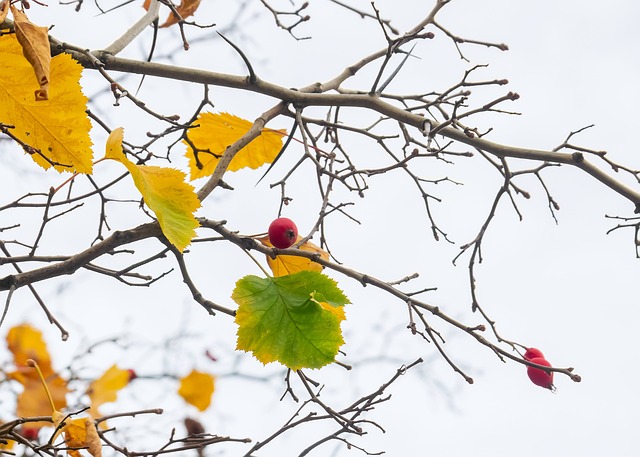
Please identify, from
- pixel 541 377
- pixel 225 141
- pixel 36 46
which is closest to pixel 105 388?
pixel 225 141

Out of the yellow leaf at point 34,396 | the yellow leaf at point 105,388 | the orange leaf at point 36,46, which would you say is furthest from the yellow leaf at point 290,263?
the yellow leaf at point 105,388

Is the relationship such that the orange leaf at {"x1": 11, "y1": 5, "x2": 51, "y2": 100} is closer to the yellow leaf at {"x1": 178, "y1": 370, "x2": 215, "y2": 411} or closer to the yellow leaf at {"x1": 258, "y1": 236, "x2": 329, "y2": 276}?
the yellow leaf at {"x1": 258, "y1": 236, "x2": 329, "y2": 276}

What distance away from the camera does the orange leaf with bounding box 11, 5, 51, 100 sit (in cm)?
87

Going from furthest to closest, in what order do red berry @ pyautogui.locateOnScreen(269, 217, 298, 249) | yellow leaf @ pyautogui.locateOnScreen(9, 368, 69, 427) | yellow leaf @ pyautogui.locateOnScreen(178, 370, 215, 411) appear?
yellow leaf @ pyautogui.locateOnScreen(178, 370, 215, 411) < yellow leaf @ pyautogui.locateOnScreen(9, 368, 69, 427) < red berry @ pyautogui.locateOnScreen(269, 217, 298, 249)

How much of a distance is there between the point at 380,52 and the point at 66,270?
103cm

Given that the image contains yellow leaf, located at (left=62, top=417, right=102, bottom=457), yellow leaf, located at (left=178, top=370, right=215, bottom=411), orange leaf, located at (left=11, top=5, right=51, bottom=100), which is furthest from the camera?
yellow leaf, located at (left=178, top=370, right=215, bottom=411)

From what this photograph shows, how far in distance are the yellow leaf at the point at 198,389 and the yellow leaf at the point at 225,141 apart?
1842 millimetres

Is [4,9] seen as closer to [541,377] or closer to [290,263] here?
[290,263]

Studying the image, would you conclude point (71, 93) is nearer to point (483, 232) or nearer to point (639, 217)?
point (483, 232)

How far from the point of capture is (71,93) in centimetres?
108

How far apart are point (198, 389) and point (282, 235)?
95.5 inches

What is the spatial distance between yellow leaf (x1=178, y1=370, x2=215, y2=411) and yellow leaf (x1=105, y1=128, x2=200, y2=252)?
2.25 m

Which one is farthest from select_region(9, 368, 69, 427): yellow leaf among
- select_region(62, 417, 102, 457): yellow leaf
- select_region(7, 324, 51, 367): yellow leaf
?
select_region(62, 417, 102, 457): yellow leaf

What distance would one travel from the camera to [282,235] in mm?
1431
